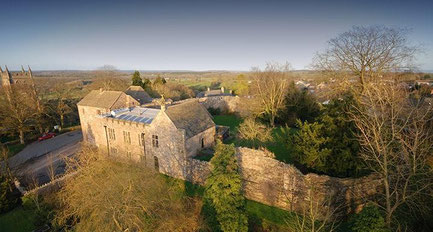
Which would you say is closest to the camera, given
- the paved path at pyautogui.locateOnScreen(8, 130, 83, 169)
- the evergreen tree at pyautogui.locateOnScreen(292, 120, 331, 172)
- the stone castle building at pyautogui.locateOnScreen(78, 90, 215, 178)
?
the evergreen tree at pyautogui.locateOnScreen(292, 120, 331, 172)

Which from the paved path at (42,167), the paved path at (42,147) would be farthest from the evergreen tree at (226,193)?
the paved path at (42,147)

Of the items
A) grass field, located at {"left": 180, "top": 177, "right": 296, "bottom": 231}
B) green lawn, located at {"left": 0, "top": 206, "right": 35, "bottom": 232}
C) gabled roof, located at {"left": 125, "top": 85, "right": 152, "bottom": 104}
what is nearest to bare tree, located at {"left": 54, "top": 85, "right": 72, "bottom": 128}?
gabled roof, located at {"left": 125, "top": 85, "right": 152, "bottom": 104}

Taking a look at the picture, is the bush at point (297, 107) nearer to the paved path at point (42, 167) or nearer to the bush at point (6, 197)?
the paved path at point (42, 167)

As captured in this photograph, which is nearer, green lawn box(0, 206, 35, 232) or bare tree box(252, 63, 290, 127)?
green lawn box(0, 206, 35, 232)

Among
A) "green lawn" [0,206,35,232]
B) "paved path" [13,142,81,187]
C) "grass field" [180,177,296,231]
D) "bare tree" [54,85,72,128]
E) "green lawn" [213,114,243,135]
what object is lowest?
"green lawn" [0,206,35,232]

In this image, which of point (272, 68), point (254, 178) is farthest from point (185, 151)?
point (272, 68)

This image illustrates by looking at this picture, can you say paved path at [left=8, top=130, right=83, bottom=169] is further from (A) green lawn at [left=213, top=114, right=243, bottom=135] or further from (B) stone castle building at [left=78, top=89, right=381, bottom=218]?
(A) green lawn at [left=213, top=114, right=243, bottom=135]

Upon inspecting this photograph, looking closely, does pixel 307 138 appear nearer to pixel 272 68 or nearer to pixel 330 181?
pixel 330 181

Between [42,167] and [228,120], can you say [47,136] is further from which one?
[228,120]
